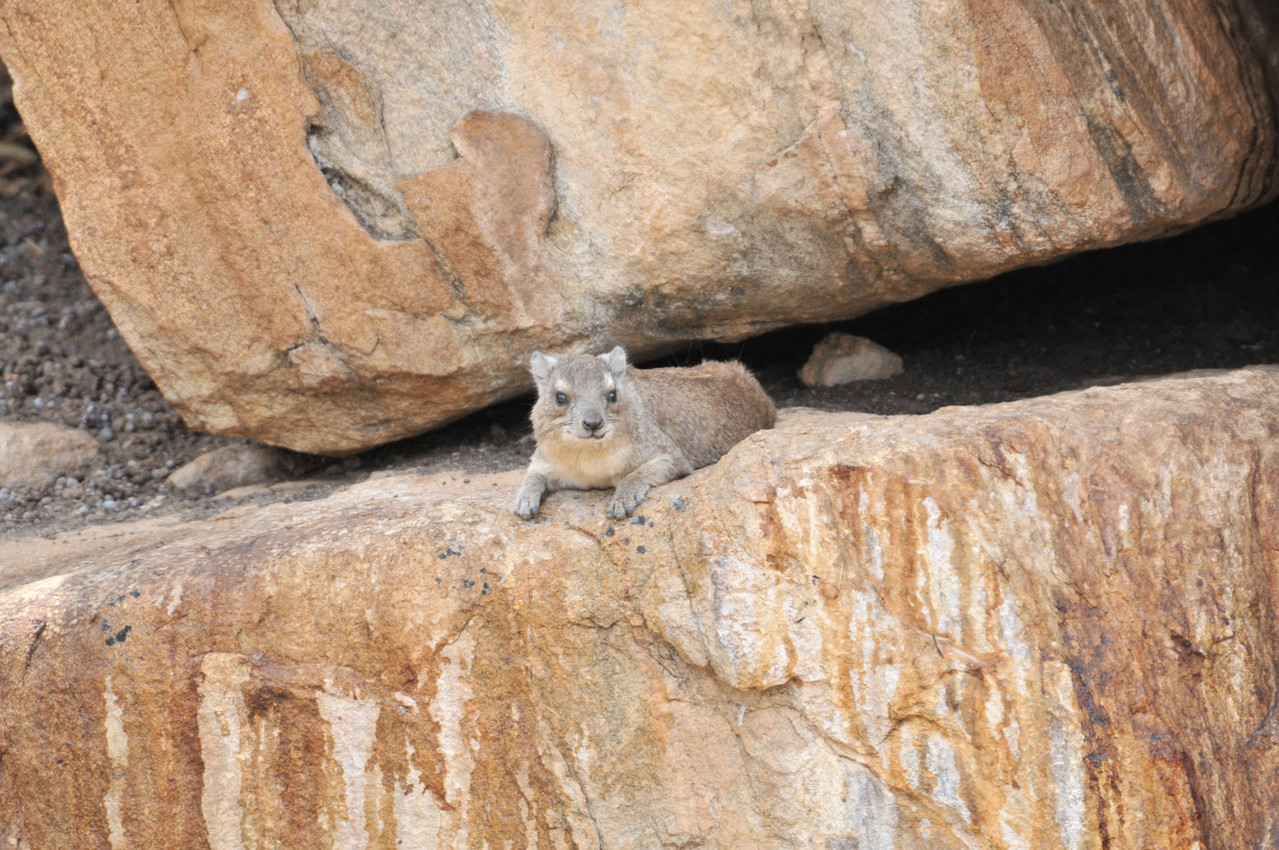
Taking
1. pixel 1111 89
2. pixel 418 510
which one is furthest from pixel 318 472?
pixel 1111 89

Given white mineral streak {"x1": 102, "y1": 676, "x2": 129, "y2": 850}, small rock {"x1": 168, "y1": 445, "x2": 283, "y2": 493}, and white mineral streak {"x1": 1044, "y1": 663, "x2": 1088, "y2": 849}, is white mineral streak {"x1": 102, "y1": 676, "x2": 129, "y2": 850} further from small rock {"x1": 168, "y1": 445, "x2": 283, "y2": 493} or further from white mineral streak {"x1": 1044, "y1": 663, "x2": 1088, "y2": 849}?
white mineral streak {"x1": 1044, "y1": 663, "x2": 1088, "y2": 849}

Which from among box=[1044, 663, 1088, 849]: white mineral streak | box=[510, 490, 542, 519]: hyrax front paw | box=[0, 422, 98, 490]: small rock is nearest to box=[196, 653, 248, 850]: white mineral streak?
box=[510, 490, 542, 519]: hyrax front paw

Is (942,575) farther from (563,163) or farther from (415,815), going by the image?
(563,163)

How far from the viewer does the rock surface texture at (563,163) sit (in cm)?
579

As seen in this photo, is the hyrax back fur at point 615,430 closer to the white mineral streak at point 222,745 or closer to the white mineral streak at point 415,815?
the white mineral streak at point 415,815

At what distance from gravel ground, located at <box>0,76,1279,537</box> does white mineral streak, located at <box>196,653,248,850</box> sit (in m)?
1.96

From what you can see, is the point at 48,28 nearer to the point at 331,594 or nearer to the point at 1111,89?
the point at 331,594

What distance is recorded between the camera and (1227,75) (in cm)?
580

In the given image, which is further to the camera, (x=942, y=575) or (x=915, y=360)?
(x=915, y=360)

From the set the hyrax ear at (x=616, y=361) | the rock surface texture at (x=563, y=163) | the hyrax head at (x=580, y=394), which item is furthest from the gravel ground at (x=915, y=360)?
the hyrax ear at (x=616, y=361)

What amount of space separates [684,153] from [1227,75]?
2.87 m

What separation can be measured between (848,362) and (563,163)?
8.20ft

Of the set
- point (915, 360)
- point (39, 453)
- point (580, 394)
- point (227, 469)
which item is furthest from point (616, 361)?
point (39, 453)

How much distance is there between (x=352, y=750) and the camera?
529 centimetres
